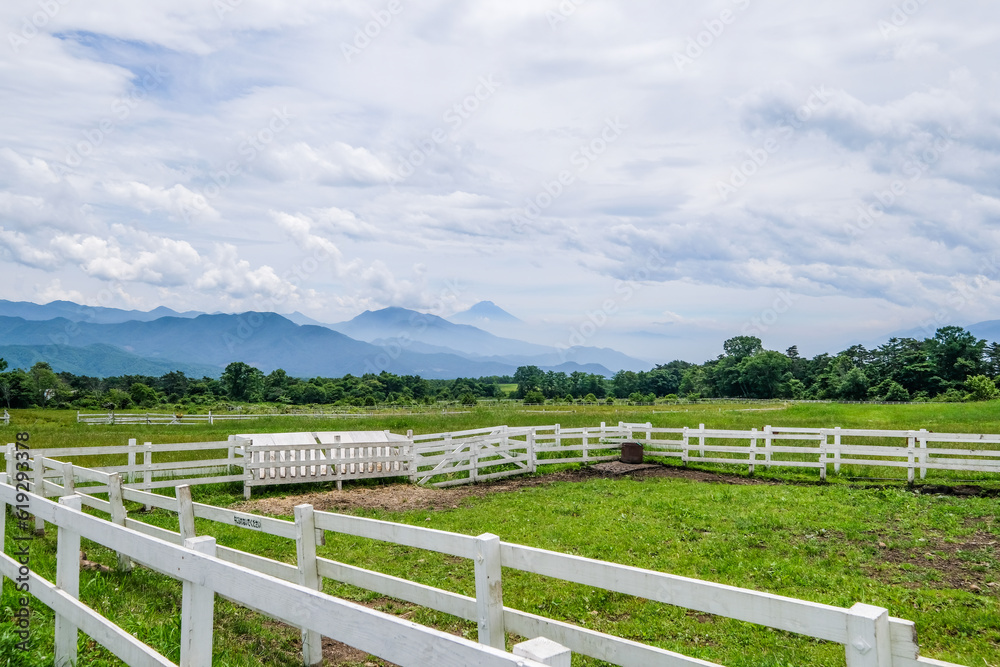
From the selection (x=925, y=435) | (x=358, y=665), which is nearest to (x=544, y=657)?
(x=358, y=665)

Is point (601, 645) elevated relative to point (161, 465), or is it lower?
elevated

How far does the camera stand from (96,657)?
5074 mm

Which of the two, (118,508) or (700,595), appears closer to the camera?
(700,595)

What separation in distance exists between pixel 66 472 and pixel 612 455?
1740 centimetres

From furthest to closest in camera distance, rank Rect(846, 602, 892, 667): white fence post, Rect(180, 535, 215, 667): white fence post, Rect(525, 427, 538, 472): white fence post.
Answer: Rect(525, 427, 538, 472): white fence post
Rect(180, 535, 215, 667): white fence post
Rect(846, 602, 892, 667): white fence post

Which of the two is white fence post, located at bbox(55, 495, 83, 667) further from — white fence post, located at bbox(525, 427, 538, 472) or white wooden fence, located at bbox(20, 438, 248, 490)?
white fence post, located at bbox(525, 427, 538, 472)

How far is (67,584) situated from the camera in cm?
425

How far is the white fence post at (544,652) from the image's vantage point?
6.44 ft

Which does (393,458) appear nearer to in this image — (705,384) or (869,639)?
(869,639)

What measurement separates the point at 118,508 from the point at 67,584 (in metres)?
4.72

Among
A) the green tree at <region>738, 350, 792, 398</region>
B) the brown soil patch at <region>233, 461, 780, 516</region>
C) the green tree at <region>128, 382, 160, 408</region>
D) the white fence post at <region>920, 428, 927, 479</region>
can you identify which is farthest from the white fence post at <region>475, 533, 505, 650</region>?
the green tree at <region>738, 350, 792, 398</region>

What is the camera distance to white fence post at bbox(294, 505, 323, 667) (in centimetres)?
541

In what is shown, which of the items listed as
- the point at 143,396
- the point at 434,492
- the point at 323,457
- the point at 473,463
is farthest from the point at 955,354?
the point at 143,396

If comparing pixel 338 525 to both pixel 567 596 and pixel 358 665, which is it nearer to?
pixel 358 665
